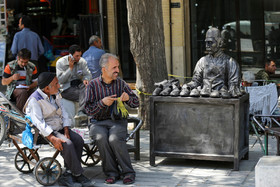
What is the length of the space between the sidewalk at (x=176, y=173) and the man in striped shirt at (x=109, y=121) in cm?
20

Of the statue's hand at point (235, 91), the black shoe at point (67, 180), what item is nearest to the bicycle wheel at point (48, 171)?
the black shoe at point (67, 180)

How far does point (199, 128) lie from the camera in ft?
25.3

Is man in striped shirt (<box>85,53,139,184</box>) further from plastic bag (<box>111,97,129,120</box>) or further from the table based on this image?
the table

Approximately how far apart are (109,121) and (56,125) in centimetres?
67

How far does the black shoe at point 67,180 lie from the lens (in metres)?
7.01

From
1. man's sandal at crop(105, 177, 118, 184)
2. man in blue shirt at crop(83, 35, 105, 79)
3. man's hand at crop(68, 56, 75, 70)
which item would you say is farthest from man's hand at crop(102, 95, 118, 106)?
man in blue shirt at crop(83, 35, 105, 79)

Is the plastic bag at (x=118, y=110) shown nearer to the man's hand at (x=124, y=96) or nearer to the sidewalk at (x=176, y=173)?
the man's hand at (x=124, y=96)

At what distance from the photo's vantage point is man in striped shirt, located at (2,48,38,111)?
9.69m

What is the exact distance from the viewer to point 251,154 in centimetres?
855

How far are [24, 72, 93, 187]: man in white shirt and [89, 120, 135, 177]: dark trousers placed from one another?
233 mm

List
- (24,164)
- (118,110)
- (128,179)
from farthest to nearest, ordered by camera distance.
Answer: (24,164) → (118,110) → (128,179)

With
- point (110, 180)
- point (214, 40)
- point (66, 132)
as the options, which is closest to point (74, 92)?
point (66, 132)

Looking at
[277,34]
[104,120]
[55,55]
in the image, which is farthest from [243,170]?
[55,55]

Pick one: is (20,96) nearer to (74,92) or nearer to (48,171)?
(74,92)
